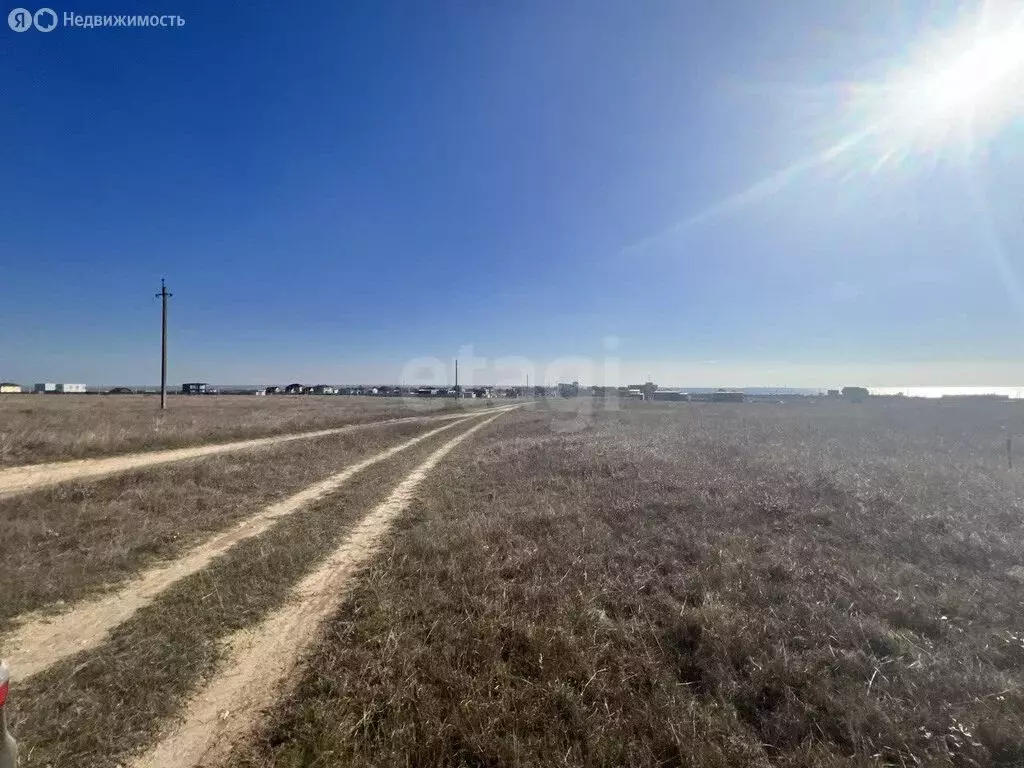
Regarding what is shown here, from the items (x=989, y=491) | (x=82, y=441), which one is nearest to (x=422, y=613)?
(x=989, y=491)

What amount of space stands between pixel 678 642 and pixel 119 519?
12373 millimetres

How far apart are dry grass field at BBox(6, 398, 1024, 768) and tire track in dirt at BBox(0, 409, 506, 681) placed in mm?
95

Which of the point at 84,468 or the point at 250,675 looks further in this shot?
the point at 84,468

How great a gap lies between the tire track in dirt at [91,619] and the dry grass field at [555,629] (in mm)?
95

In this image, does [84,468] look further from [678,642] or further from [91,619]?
[678,642]

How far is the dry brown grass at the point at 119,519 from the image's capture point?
277 inches

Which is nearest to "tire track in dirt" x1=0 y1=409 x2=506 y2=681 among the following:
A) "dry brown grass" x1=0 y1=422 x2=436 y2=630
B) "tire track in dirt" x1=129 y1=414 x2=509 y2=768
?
"dry brown grass" x1=0 y1=422 x2=436 y2=630

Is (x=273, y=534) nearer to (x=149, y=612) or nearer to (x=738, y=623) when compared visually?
(x=149, y=612)

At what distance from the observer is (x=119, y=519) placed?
10.2m

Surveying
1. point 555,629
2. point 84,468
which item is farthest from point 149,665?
point 84,468

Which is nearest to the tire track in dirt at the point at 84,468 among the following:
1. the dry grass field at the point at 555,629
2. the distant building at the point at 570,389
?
the dry grass field at the point at 555,629

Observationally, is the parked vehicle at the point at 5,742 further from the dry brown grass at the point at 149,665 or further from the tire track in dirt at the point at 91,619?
the tire track in dirt at the point at 91,619

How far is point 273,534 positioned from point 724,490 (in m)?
11.9

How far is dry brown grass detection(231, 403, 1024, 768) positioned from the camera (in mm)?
3941
